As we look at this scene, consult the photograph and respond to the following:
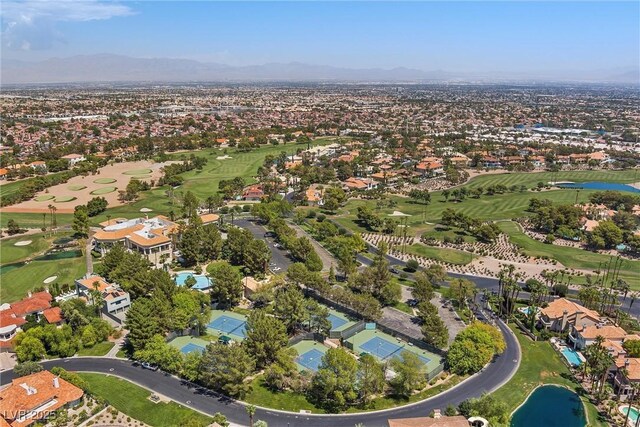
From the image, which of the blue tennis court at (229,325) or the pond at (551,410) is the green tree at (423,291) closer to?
the pond at (551,410)

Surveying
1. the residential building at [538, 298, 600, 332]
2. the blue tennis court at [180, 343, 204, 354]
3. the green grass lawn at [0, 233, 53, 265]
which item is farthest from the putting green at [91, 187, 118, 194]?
the residential building at [538, 298, 600, 332]

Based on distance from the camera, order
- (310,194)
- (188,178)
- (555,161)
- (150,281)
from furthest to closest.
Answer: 1. (555,161)
2. (188,178)
3. (310,194)
4. (150,281)

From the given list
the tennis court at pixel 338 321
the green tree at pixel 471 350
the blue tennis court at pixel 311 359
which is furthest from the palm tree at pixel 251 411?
the green tree at pixel 471 350

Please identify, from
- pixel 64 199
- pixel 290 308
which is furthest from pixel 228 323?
pixel 64 199

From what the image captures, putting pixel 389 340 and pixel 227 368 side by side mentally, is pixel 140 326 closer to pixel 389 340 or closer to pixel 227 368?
pixel 227 368

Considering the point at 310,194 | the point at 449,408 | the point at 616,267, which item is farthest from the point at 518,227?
the point at 449,408

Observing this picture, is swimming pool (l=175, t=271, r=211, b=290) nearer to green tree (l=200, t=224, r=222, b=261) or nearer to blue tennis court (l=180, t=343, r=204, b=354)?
green tree (l=200, t=224, r=222, b=261)

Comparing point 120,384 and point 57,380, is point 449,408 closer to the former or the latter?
point 120,384
